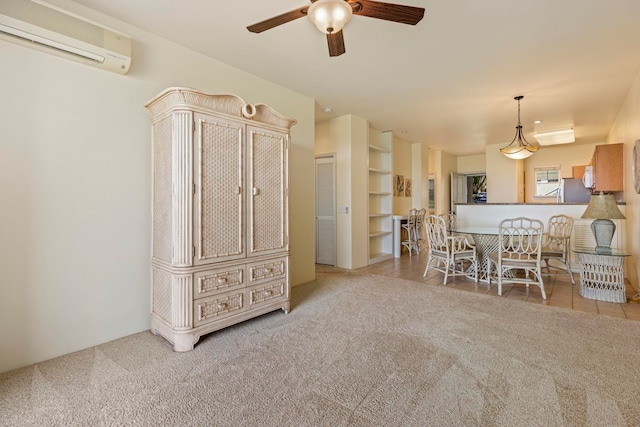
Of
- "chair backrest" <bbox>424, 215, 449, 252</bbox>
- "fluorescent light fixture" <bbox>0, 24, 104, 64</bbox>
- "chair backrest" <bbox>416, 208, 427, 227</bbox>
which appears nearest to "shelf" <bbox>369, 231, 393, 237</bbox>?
"chair backrest" <bbox>416, 208, 427, 227</bbox>

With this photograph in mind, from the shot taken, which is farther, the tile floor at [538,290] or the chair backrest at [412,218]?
the chair backrest at [412,218]

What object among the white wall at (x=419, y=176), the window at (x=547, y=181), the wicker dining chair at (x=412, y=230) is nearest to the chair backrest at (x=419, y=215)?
the wicker dining chair at (x=412, y=230)

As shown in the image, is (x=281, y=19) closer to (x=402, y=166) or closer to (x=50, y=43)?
(x=50, y=43)

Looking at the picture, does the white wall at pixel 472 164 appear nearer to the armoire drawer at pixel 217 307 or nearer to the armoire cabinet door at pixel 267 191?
the armoire cabinet door at pixel 267 191

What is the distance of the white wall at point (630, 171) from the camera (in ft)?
11.5

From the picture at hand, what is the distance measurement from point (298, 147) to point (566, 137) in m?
5.35

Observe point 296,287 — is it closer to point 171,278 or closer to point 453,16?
point 171,278

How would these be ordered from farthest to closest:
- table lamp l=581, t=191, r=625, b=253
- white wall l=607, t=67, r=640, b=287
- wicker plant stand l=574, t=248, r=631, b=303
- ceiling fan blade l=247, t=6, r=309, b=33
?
white wall l=607, t=67, r=640, b=287 → table lamp l=581, t=191, r=625, b=253 → wicker plant stand l=574, t=248, r=631, b=303 → ceiling fan blade l=247, t=6, r=309, b=33

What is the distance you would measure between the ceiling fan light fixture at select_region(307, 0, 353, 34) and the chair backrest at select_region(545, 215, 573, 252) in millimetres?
4016

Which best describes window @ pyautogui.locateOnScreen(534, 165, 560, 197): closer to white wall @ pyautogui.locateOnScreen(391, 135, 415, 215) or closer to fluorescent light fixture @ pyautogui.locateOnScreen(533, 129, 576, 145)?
fluorescent light fixture @ pyautogui.locateOnScreen(533, 129, 576, 145)

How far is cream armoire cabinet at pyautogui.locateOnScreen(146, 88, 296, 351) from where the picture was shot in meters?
2.25

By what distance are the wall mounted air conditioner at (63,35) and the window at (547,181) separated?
9.30 meters

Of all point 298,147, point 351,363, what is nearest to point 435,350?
point 351,363

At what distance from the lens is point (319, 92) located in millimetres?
4000
